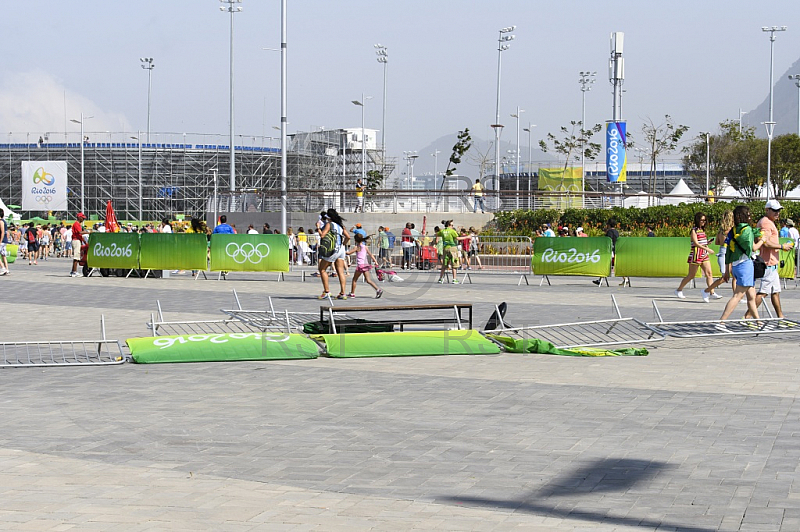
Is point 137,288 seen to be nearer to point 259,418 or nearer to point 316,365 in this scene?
point 316,365

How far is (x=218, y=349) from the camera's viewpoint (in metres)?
10.6

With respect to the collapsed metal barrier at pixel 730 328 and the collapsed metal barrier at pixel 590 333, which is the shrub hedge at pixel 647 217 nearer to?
the collapsed metal barrier at pixel 590 333

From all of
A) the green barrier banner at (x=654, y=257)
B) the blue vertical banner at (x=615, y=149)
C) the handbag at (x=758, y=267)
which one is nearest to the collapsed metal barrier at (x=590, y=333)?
the handbag at (x=758, y=267)

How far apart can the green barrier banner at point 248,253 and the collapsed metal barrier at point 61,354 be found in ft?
42.1

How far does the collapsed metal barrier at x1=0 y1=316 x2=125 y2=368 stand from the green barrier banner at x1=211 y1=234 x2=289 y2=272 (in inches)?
506

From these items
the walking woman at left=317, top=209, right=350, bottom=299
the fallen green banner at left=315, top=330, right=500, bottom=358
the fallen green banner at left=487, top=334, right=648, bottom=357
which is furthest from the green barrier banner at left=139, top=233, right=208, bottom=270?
the fallen green banner at left=487, top=334, right=648, bottom=357

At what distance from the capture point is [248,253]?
80.8ft

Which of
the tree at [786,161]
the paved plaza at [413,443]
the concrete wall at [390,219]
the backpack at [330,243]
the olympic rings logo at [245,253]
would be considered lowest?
the paved plaza at [413,443]

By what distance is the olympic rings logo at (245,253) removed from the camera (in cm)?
2461

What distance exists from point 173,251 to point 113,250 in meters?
1.85

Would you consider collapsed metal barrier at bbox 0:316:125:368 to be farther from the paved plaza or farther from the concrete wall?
the concrete wall

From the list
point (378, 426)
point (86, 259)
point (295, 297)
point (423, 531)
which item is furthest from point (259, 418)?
point (86, 259)

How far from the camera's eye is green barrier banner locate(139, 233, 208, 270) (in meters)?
24.8

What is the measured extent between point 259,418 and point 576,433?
2.52m
